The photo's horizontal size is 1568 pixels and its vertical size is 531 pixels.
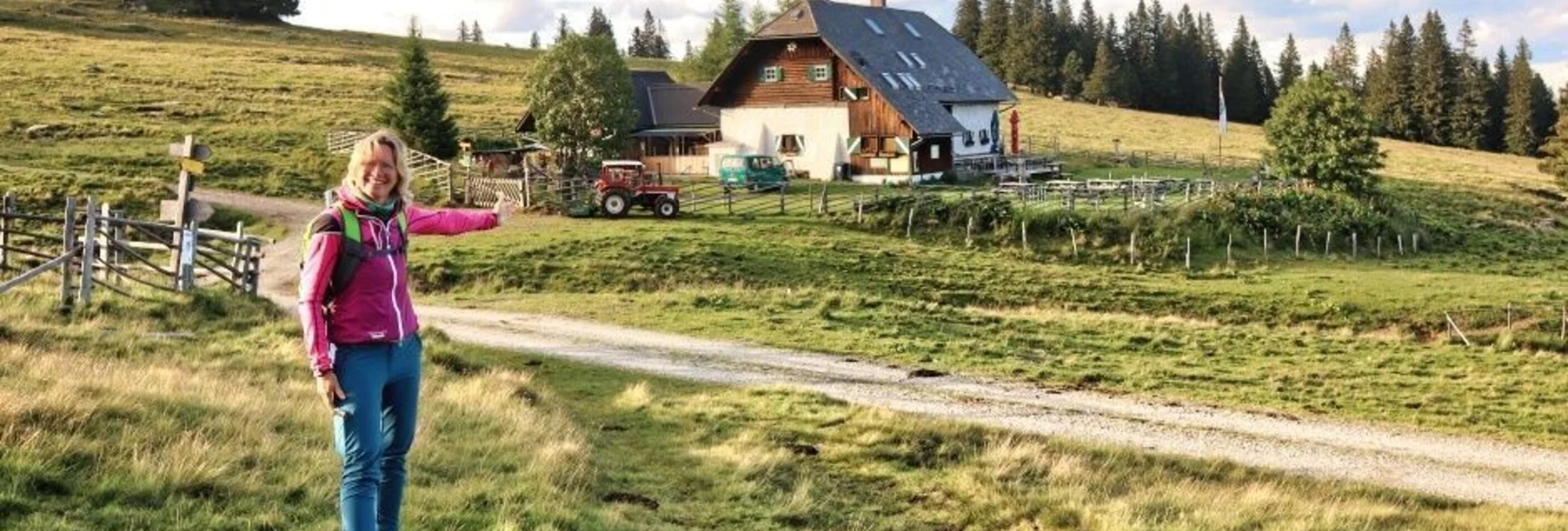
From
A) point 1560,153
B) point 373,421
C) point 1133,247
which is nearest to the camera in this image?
point 373,421

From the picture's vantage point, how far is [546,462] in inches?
386

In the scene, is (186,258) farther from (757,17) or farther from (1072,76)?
(1072,76)

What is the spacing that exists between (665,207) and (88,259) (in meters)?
23.9

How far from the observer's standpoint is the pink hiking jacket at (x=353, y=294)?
5.63 metres

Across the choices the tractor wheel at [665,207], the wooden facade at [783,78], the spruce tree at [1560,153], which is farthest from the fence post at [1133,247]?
the spruce tree at [1560,153]

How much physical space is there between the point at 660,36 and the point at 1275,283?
154 metres

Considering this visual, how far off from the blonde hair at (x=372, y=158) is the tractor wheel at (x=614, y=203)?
33.6 metres

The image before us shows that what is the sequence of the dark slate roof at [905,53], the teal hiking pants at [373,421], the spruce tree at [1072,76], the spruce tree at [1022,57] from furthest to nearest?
the spruce tree at [1022,57]
the spruce tree at [1072,76]
the dark slate roof at [905,53]
the teal hiking pants at [373,421]

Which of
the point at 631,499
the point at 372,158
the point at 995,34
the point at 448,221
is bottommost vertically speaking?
the point at 631,499

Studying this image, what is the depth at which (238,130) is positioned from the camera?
190ft

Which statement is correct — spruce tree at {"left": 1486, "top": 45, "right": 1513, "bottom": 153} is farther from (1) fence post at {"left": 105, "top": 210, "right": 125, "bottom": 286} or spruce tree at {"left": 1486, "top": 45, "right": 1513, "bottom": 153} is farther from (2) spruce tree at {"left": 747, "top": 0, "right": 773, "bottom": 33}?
Answer: (1) fence post at {"left": 105, "top": 210, "right": 125, "bottom": 286}

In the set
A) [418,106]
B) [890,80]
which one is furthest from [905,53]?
[418,106]

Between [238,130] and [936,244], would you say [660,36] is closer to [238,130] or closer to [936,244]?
[238,130]

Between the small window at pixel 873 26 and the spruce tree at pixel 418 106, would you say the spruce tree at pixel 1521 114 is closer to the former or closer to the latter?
the small window at pixel 873 26
